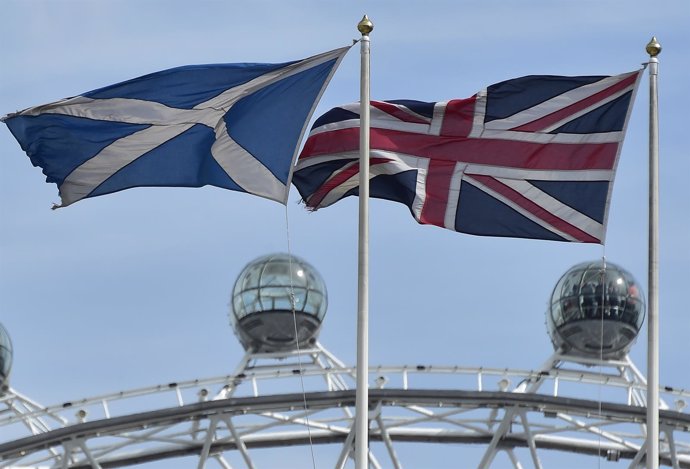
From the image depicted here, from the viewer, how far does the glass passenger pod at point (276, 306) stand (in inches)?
2052

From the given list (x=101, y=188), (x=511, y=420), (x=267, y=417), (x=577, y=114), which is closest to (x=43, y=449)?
(x=267, y=417)

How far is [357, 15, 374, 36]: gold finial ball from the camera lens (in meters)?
37.0

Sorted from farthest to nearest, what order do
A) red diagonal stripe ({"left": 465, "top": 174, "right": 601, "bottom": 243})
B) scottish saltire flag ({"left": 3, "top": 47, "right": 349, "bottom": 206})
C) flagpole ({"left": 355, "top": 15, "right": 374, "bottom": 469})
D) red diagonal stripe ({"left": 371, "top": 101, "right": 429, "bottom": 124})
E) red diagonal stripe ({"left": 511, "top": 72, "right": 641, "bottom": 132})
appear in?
red diagonal stripe ({"left": 371, "top": 101, "right": 429, "bottom": 124}), scottish saltire flag ({"left": 3, "top": 47, "right": 349, "bottom": 206}), red diagonal stripe ({"left": 511, "top": 72, "right": 641, "bottom": 132}), red diagonal stripe ({"left": 465, "top": 174, "right": 601, "bottom": 243}), flagpole ({"left": 355, "top": 15, "right": 374, "bottom": 469})

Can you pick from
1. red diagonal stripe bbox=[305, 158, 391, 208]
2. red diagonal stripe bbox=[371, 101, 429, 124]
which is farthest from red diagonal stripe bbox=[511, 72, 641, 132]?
red diagonal stripe bbox=[305, 158, 391, 208]

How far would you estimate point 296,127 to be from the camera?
123ft

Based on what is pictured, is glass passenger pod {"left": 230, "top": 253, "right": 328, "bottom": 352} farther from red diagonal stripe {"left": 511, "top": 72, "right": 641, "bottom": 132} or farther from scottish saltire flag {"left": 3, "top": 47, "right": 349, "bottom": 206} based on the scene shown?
red diagonal stripe {"left": 511, "top": 72, "right": 641, "bottom": 132}

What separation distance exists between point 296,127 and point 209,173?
1.60m

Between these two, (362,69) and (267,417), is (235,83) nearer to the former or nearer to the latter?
(362,69)

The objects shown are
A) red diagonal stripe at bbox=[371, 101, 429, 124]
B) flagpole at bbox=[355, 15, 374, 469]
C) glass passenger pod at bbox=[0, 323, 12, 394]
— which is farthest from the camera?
glass passenger pod at bbox=[0, 323, 12, 394]

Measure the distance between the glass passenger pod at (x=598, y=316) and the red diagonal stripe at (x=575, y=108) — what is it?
14.8 meters

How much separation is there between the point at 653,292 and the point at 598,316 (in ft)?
54.4

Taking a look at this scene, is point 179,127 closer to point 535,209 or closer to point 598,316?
point 535,209

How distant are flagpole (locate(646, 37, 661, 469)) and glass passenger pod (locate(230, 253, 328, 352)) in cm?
1655

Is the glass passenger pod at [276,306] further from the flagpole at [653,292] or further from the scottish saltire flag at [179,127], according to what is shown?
the flagpole at [653,292]
